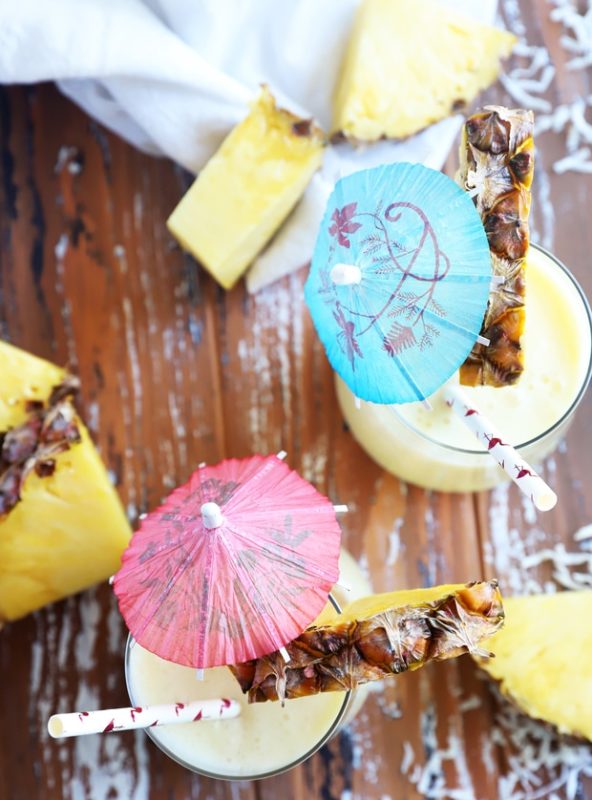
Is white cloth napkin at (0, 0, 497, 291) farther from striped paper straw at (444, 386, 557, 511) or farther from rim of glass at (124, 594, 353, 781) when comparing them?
rim of glass at (124, 594, 353, 781)

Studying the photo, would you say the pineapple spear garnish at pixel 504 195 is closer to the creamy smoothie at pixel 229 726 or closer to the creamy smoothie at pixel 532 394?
the creamy smoothie at pixel 532 394

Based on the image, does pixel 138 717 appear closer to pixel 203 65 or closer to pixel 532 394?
pixel 532 394

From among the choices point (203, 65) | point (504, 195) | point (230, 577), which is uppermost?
point (203, 65)

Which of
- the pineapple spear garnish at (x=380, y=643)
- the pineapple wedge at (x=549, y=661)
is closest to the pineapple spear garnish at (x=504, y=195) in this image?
the pineapple spear garnish at (x=380, y=643)

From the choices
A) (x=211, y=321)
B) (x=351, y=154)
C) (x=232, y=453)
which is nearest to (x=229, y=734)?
(x=232, y=453)

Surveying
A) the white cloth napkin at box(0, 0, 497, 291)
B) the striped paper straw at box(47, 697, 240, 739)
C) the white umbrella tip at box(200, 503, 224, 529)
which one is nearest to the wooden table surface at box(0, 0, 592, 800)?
the white cloth napkin at box(0, 0, 497, 291)

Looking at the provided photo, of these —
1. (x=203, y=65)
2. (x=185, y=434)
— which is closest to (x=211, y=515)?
(x=185, y=434)
